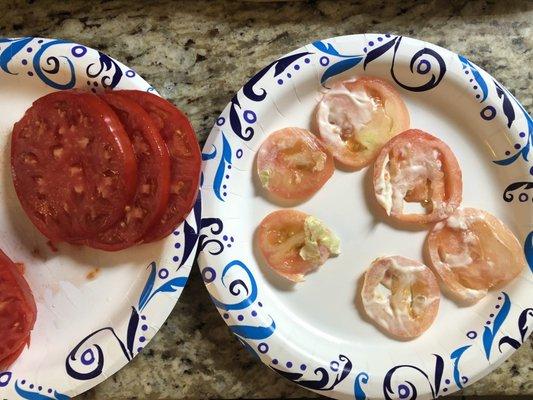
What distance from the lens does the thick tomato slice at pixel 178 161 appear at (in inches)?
42.9

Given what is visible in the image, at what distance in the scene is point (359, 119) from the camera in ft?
3.97

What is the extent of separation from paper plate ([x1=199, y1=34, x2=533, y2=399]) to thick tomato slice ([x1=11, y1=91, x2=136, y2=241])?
0.19 metres

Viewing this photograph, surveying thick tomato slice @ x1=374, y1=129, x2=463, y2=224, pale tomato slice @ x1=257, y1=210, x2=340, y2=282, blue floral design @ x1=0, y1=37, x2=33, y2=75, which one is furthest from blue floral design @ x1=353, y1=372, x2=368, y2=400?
blue floral design @ x1=0, y1=37, x2=33, y2=75

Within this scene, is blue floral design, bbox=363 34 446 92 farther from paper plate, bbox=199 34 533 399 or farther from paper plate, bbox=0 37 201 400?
paper plate, bbox=0 37 201 400

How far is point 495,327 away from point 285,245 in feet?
1.51

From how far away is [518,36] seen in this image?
1.30m

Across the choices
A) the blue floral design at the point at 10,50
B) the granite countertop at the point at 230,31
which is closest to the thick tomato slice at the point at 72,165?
the blue floral design at the point at 10,50

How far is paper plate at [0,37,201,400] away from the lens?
1.13 metres

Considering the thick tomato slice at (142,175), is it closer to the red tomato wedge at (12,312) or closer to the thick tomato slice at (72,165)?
the thick tomato slice at (72,165)

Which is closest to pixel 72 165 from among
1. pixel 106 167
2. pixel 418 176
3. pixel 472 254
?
pixel 106 167

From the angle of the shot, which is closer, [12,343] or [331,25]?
[12,343]

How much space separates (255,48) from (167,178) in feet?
1.34

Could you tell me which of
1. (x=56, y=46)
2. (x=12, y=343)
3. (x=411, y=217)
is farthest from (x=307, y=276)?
(x=56, y=46)

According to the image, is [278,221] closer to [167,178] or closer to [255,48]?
[167,178]
